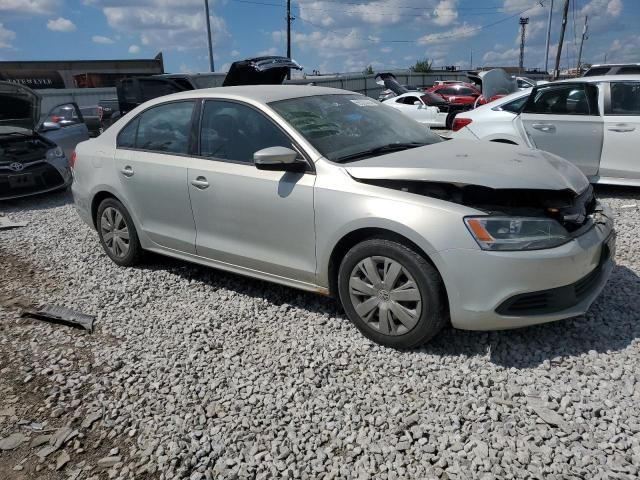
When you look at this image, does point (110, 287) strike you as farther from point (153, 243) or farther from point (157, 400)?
point (157, 400)

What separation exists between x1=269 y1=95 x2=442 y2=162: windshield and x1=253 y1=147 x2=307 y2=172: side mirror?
0.18m

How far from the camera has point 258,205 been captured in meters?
3.66

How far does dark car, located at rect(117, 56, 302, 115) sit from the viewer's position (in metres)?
8.38

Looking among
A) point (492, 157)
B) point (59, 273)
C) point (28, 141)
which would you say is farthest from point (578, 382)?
point (28, 141)

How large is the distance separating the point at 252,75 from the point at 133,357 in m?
6.06

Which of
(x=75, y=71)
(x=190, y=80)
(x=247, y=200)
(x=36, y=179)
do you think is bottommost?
(x=36, y=179)

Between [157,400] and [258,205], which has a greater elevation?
[258,205]

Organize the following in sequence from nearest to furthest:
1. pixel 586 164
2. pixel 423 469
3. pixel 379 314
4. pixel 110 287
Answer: pixel 423 469
pixel 379 314
pixel 110 287
pixel 586 164

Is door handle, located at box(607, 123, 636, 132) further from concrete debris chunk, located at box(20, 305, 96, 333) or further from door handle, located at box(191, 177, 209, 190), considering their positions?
concrete debris chunk, located at box(20, 305, 96, 333)

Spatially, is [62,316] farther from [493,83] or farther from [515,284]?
[493,83]

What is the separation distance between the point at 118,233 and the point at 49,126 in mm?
6321

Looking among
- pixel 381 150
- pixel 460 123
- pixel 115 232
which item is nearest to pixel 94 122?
pixel 460 123

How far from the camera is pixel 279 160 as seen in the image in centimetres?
335

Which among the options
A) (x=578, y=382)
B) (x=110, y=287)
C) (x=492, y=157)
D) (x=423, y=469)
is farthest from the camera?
(x=110, y=287)
